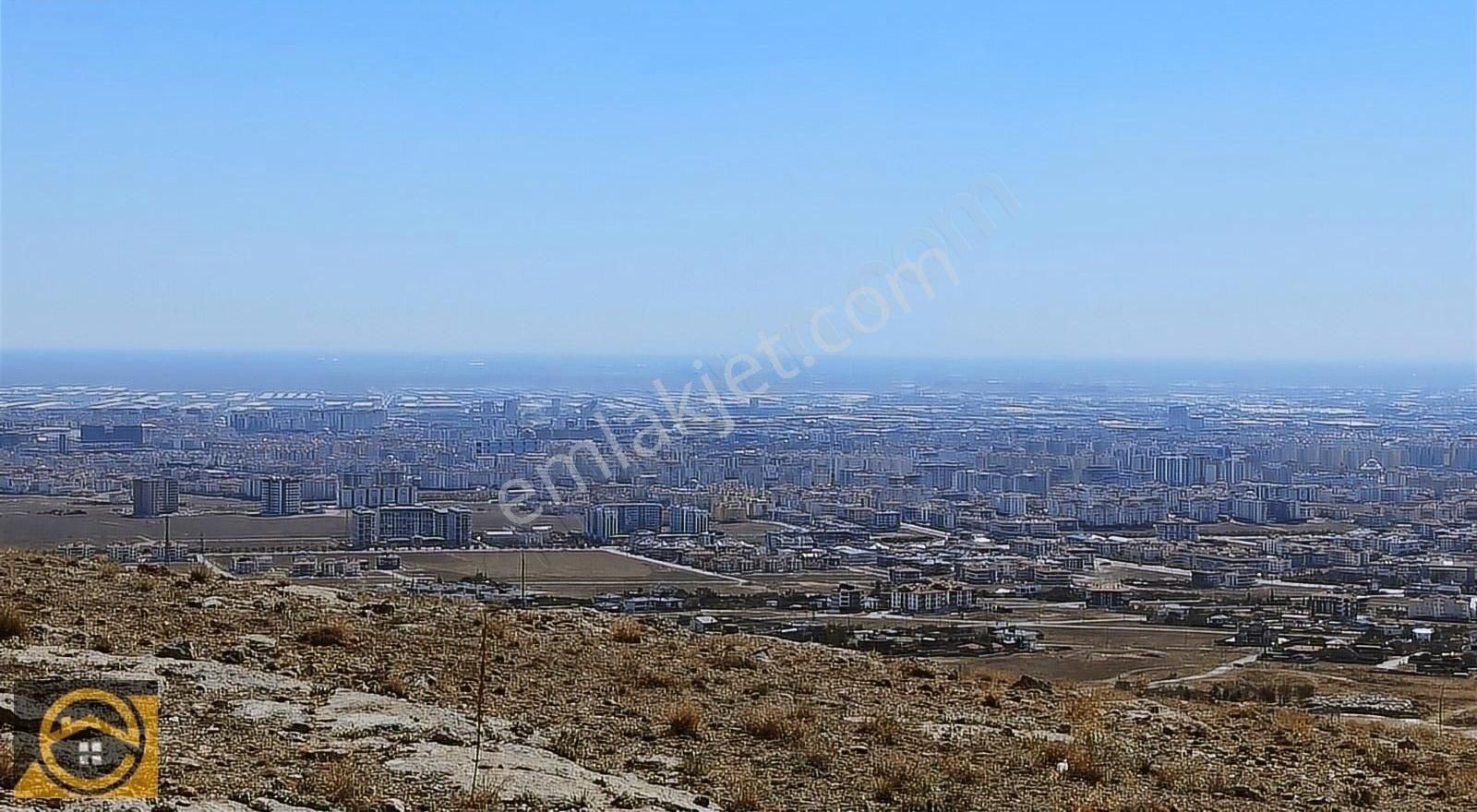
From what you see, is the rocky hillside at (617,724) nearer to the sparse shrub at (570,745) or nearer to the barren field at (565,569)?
the sparse shrub at (570,745)

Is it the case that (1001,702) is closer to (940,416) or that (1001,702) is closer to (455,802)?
(455,802)

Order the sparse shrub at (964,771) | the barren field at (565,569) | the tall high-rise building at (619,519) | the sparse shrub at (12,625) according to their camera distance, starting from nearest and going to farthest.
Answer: the sparse shrub at (964,771)
the sparse shrub at (12,625)
the barren field at (565,569)
the tall high-rise building at (619,519)

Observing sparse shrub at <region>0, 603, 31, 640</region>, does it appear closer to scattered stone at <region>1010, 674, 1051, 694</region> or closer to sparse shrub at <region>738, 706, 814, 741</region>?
sparse shrub at <region>738, 706, 814, 741</region>

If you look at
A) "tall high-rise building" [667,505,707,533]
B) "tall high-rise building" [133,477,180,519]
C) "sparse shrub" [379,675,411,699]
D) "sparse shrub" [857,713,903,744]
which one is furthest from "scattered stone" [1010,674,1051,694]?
"tall high-rise building" [133,477,180,519]

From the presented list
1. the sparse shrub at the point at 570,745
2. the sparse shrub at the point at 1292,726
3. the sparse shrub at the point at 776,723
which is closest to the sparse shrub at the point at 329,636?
the sparse shrub at the point at 570,745

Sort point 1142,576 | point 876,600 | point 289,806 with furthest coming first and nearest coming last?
point 1142,576, point 876,600, point 289,806

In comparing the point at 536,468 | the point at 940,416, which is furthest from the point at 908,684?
the point at 940,416

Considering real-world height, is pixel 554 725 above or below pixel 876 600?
above
